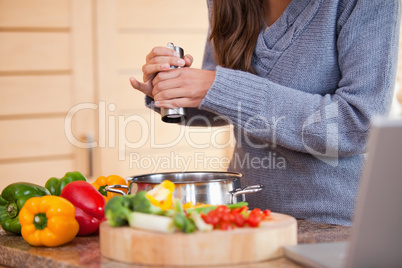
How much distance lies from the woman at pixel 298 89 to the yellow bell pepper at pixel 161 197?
322mm

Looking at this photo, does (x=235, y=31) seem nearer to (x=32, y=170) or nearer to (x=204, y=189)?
(x=204, y=189)

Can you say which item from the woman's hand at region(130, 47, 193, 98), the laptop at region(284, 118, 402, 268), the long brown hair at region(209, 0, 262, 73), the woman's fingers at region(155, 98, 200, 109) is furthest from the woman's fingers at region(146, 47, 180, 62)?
the laptop at region(284, 118, 402, 268)

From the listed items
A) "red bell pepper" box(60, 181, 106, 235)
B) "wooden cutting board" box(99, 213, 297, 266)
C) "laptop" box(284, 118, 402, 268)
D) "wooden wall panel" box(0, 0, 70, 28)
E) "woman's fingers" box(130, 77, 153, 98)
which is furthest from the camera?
"wooden wall panel" box(0, 0, 70, 28)

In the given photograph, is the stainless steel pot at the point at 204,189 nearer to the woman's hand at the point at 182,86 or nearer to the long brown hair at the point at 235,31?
the woman's hand at the point at 182,86

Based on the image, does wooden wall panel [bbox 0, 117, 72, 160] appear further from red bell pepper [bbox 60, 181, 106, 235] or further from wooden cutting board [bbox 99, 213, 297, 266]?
wooden cutting board [bbox 99, 213, 297, 266]

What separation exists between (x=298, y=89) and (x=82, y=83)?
1654mm

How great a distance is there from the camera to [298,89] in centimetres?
146

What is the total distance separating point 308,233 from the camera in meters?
1.18

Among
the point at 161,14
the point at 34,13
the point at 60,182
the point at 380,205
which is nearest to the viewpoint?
the point at 380,205

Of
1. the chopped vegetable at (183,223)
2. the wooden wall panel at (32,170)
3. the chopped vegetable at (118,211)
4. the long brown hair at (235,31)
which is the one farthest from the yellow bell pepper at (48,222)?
the wooden wall panel at (32,170)

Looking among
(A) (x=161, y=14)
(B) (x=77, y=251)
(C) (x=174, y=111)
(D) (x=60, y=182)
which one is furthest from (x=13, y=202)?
(A) (x=161, y=14)

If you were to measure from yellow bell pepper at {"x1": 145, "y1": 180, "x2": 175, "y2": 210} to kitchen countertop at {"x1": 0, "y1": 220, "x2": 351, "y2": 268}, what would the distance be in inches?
5.3

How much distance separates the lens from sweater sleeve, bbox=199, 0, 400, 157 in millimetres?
1283

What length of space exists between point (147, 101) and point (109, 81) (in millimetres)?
1356
